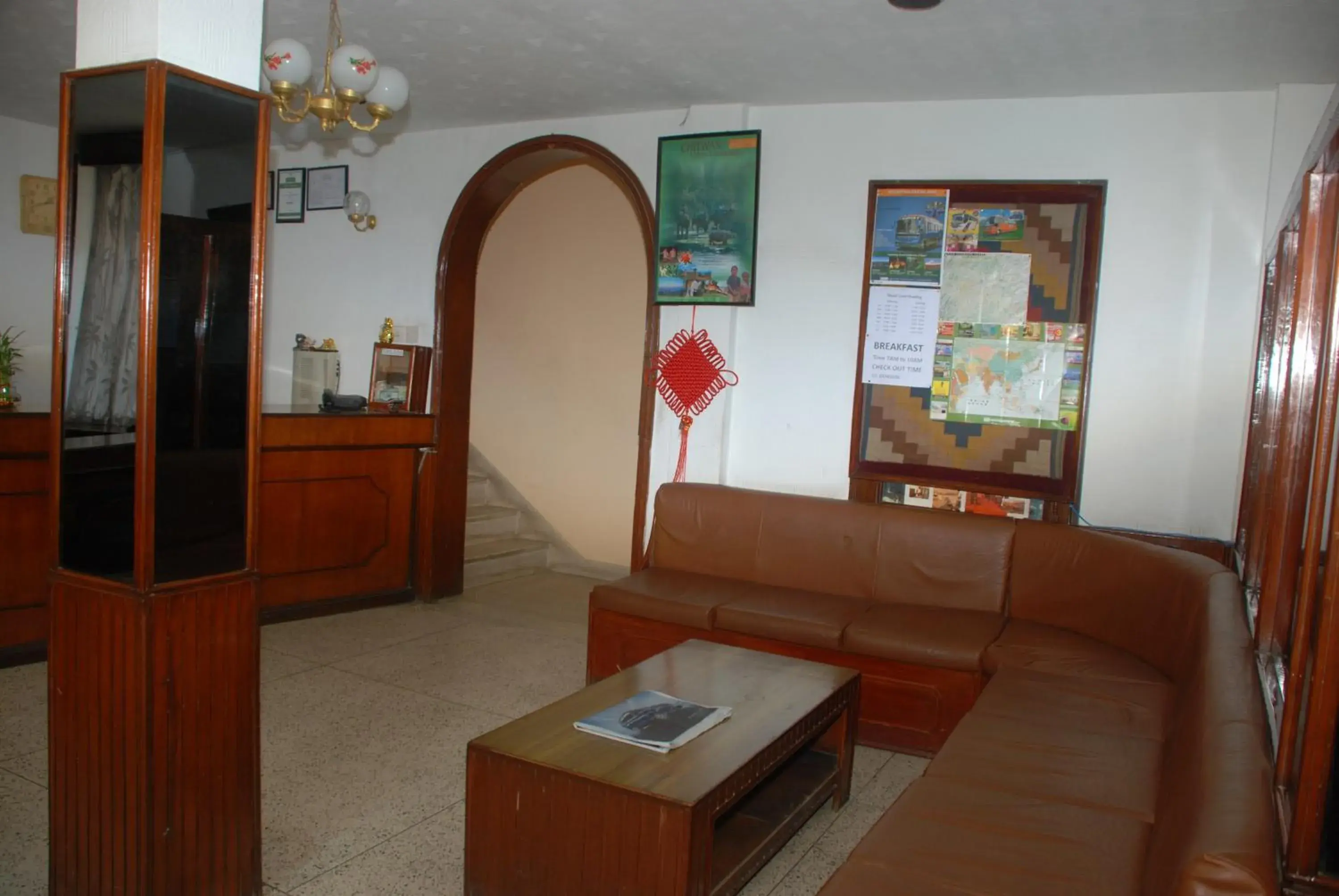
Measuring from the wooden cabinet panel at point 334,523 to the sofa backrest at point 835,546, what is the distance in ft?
5.56

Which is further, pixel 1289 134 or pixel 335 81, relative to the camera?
pixel 1289 134

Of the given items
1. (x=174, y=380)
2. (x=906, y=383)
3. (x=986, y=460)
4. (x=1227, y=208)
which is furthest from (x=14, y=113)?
(x=1227, y=208)

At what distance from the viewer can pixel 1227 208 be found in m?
3.72

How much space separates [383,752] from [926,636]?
1943 mm

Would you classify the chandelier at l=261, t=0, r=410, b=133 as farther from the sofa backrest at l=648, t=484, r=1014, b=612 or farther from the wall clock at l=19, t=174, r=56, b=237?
the wall clock at l=19, t=174, r=56, b=237

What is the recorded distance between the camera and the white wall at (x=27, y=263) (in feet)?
19.4

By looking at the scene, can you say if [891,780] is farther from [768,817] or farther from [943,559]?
[943,559]

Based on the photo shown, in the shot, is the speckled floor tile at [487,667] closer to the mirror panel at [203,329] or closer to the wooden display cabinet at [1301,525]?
the mirror panel at [203,329]

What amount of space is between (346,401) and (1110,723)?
159 inches

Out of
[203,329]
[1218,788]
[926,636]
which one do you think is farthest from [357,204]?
[1218,788]

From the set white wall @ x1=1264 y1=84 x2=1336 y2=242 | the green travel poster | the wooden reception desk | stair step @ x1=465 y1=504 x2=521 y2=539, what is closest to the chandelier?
the green travel poster

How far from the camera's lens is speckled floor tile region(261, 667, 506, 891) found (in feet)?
8.55

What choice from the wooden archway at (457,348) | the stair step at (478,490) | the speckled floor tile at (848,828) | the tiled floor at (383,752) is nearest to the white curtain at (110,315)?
the tiled floor at (383,752)

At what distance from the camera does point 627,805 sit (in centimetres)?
207
